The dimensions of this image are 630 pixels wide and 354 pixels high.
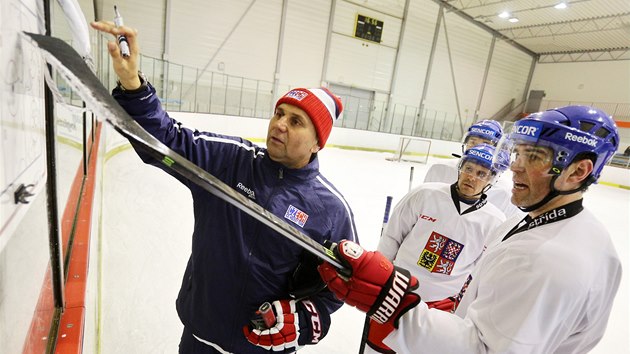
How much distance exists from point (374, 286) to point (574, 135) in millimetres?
831

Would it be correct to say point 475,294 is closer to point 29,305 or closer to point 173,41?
point 29,305

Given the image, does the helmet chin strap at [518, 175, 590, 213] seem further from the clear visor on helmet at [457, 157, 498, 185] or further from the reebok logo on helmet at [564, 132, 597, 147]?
the clear visor on helmet at [457, 157, 498, 185]

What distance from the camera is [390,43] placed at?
15.2m

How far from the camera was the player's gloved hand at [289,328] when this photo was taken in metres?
1.20

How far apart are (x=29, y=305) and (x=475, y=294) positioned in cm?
135

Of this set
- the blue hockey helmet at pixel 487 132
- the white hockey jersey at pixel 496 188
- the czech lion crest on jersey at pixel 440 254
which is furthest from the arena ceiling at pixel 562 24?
the czech lion crest on jersey at pixel 440 254

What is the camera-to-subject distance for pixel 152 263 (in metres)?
2.79

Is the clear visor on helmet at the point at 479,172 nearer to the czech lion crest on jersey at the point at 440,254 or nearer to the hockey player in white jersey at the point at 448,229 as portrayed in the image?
the hockey player in white jersey at the point at 448,229

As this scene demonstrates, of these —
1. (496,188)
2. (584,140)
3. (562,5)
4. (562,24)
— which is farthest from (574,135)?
(562,24)

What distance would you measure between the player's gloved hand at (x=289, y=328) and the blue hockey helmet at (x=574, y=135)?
100 cm

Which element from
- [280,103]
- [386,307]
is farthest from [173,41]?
[386,307]

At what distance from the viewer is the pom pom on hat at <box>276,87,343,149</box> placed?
1.38 metres

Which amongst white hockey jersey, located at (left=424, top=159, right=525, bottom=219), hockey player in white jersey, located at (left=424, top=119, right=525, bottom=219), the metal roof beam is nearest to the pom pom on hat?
white hockey jersey, located at (left=424, top=159, right=525, bottom=219)

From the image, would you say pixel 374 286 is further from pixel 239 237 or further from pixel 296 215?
pixel 239 237
